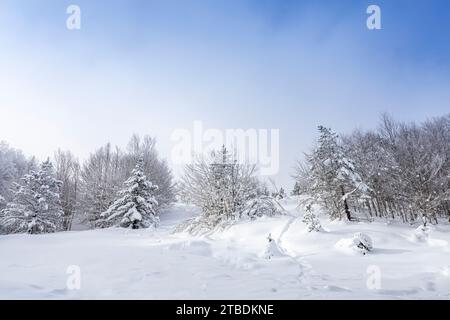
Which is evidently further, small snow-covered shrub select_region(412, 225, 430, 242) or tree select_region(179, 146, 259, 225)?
tree select_region(179, 146, 259, 225)

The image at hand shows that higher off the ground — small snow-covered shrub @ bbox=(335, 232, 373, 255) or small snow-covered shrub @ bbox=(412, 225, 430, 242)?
small snow-covered shrub @ bbox=(335, 232, 373, 255)

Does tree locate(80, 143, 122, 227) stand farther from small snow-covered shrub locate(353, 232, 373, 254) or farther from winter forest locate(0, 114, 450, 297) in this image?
small snow-covered shrub locate(353, 232, 373, 254)

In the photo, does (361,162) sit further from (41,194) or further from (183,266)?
(41,194)

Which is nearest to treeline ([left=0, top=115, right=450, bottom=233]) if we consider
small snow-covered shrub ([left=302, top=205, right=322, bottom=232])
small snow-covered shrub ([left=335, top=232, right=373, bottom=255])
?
small snow-covered shrub ([left=302, top=205, right=322, bottom=232])

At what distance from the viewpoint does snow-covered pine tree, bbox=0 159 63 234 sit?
2122 cm

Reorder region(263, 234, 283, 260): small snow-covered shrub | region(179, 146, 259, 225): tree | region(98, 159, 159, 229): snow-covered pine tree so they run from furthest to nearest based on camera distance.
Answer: region(98, 159, 159, 229): snow-covered pine tree
region(179, 146, 259, 225): tree
region(263, 234, 283, 260): small snow-covered shrub

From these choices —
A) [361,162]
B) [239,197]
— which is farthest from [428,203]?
[239,197]

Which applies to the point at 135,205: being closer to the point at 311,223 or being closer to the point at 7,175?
the point at 311,223

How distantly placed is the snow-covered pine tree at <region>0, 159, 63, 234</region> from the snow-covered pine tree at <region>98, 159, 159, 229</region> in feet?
15.8

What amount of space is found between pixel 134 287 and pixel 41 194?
22.8 meters

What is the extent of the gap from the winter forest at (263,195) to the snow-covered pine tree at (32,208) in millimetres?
81

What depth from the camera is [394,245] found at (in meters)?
7.99

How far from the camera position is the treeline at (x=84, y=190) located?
70.8 feet

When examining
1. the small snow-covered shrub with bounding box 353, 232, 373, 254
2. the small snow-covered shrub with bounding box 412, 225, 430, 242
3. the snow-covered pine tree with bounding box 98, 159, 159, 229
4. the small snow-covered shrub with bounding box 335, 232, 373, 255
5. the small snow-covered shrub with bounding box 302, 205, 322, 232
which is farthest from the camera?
the snow-covered pine tree with bounding box 98, 159, 159, 229
